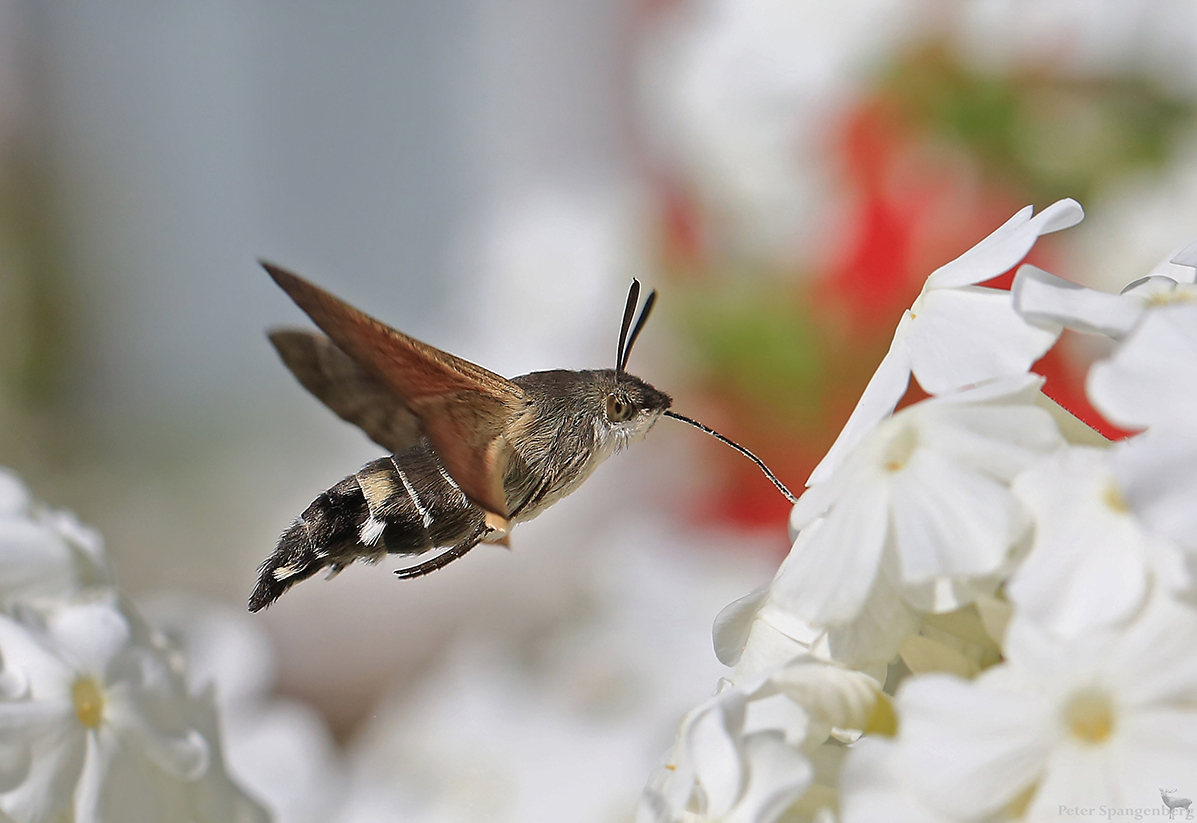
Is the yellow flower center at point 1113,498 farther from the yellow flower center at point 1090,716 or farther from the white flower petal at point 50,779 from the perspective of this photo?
the white flower petal at point 50,779

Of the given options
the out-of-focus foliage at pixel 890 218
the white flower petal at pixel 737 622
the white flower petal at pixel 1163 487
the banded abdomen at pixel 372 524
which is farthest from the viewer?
the out-of-focus foliage at pixel 890 218

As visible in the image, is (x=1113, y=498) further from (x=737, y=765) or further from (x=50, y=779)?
(x=50, y=779)

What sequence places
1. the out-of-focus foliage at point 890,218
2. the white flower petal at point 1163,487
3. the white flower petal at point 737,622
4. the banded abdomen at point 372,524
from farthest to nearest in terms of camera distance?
1. the out-of-focus foliage at point 890,218
2. the banded abdomen at point 372,524
3. the white flower petal at point 737,622
4. the white flower petal at point 1163,487

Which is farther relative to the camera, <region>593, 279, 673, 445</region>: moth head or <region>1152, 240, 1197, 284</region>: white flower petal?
<region>593, 279, 673, 445</region>: moth head

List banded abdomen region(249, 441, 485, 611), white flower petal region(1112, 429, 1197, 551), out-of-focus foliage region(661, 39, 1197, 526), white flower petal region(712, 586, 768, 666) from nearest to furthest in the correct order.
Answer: white flower petal region(1112, 429, 1197, 551), white flower petal region(712, 586, 768, 666), banded abdomen region(249, 441, 485, 611), out-of-focus foliage region(661, 39, 1197, 526)

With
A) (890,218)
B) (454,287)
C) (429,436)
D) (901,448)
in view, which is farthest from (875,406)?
(454,287)

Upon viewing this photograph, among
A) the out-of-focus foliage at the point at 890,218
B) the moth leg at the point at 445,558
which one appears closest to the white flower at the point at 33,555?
the moth leg at the point at 445,558

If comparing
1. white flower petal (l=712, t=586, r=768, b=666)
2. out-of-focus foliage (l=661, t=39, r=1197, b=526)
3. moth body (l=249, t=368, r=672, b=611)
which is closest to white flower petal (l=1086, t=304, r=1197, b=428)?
white flower petal (l=712, t=586, r=768, b=666)

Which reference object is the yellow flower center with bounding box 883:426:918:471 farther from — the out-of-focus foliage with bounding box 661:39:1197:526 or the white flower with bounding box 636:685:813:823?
the out-of-focus foliage with bounding box 661:39:1197:526
